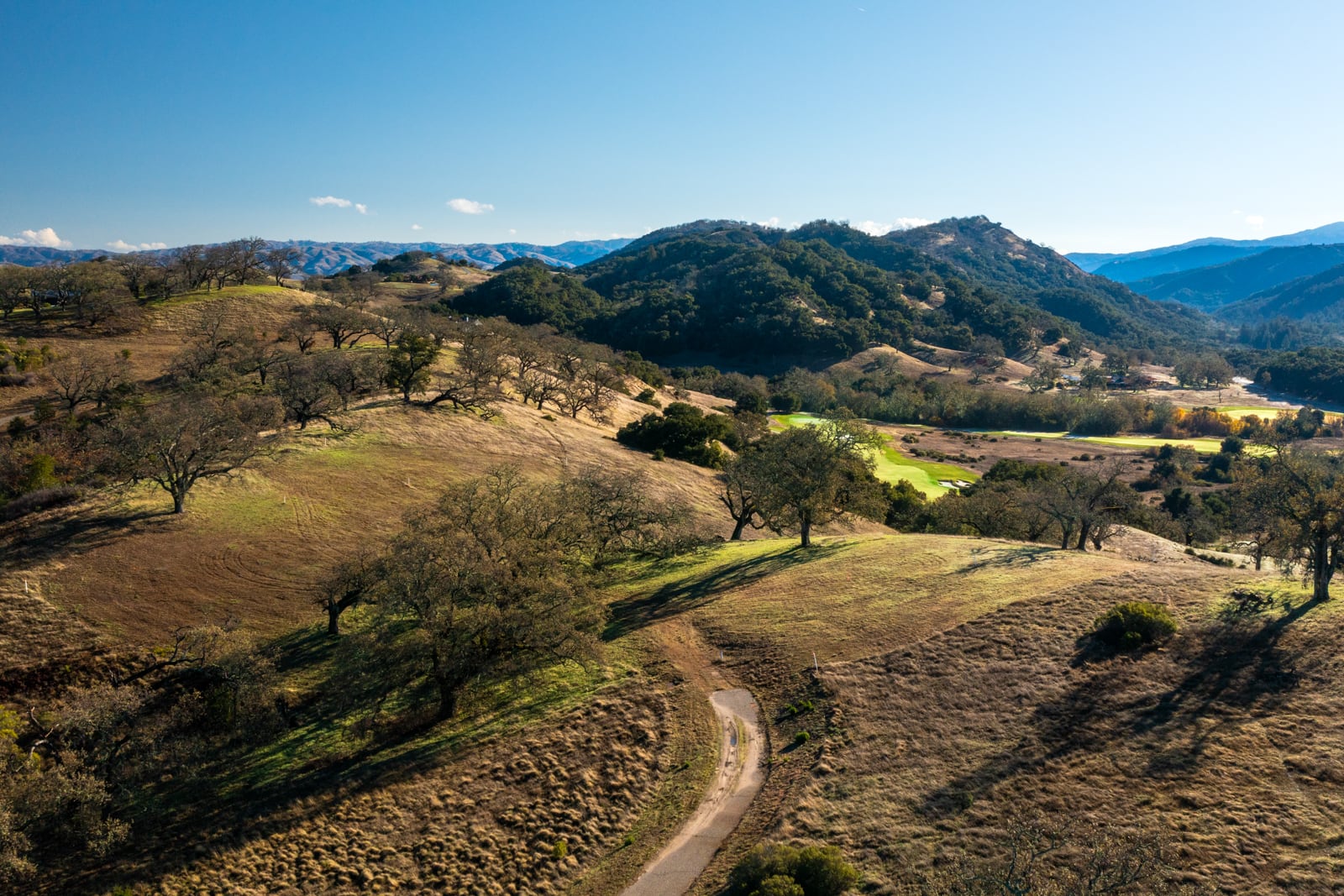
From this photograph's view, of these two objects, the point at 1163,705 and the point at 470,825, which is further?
the point at 1163,705

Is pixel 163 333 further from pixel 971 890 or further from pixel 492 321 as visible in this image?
pixel 971 890

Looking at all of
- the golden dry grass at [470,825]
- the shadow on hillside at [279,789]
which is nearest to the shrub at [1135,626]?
the golden dry grass at [470,825]

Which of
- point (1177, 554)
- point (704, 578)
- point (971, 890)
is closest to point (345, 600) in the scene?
point (704, 578)

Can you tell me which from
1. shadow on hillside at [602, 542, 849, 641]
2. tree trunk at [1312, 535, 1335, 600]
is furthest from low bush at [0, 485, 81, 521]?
tree trunk at [1312, 535, 1335, 600]

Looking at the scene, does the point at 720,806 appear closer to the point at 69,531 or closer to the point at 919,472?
the point at 69,531

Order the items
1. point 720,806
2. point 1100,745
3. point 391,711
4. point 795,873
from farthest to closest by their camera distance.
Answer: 1. point 391,711
2. point 720,806
3. point 1100,745
4. point 795,873

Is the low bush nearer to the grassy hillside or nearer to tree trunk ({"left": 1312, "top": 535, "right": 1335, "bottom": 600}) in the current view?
the grassy hillside

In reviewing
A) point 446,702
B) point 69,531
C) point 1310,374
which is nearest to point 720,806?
point 446,702
